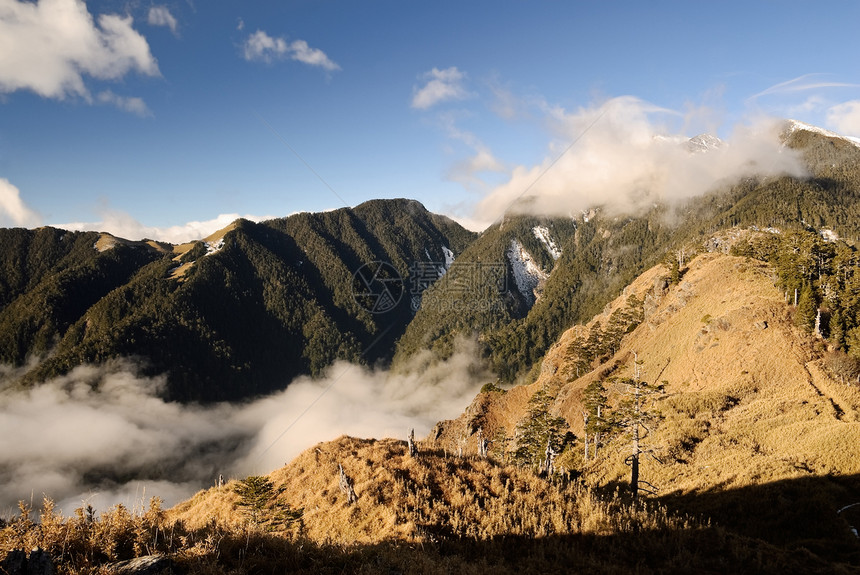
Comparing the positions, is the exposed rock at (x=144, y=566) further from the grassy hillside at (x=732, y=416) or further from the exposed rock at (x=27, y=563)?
the grassy hillside at (x=732, y=416)

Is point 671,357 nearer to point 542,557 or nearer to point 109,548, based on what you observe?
point 542,557

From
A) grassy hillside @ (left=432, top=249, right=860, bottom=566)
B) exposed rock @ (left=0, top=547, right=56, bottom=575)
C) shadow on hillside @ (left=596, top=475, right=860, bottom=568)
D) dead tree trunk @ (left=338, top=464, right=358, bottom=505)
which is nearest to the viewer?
exposed rock @ (left=0, top=547, right=56, bottom=575)

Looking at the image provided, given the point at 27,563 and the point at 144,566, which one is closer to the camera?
the point at 27,563

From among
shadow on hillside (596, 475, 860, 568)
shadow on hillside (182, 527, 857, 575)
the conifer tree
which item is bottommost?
shadow on hillside (596, 475, 860, 568)

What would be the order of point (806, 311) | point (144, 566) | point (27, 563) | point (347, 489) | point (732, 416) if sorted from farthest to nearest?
1. point (806, 311)
2. point (732, 416)
3. point (347, 489)
4. point (144, 566)
5. point (27, 563)

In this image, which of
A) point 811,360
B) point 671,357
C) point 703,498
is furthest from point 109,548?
point 671,357

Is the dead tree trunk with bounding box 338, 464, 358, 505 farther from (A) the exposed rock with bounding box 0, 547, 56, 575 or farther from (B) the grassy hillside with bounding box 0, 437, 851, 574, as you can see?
(A) the exposed rock with bounding box 0, 547, 56, 575

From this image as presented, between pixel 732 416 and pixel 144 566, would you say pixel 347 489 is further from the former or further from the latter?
pixel 732 416

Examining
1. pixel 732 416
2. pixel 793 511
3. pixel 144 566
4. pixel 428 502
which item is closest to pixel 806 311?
pixel 732 416

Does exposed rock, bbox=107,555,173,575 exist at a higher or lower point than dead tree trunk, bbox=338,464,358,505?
higher

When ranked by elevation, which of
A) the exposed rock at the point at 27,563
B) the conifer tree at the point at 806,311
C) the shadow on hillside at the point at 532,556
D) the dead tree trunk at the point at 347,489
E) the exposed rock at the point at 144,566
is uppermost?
the conifer tree at the point at 806,311

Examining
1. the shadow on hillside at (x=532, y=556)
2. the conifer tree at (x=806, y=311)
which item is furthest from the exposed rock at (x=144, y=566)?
the conifer tree at (x=806, y=311)

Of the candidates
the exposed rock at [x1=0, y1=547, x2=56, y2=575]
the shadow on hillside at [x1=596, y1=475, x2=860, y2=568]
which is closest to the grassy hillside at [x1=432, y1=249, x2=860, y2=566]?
the shadow on hillside at [x1=596, y1=475, x2=860, y2=568]

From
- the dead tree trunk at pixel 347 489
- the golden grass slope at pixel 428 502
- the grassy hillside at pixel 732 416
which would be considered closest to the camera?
the golden grass slope at pixel 428 502
